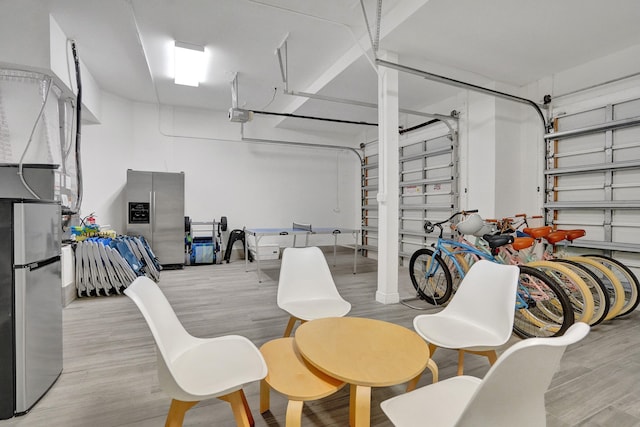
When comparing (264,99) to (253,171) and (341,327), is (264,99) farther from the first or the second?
(341,327)

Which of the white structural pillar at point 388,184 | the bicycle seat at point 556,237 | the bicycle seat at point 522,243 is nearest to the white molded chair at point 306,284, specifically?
the white structural pillar at point 388,184

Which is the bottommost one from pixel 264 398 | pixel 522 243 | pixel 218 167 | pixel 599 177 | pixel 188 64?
pixel 264 398

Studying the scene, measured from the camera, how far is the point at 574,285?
113 inches

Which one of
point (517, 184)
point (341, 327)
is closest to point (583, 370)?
point (341, 327)

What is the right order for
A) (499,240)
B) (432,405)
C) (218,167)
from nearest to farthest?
1. (432,405)
2. (499,240)
3. (218,167)

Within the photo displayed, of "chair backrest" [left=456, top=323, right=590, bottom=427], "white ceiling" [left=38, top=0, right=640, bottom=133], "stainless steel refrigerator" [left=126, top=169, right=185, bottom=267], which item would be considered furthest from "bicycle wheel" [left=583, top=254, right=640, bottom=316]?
"stainless steel refrigerator" [left=126, top=169, right=185, bottom=267]

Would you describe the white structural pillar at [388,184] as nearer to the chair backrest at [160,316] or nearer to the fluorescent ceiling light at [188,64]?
the fluorescent ceiling light at [188,64]

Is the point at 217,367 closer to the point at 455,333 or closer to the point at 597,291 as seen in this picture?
the point at 455,333

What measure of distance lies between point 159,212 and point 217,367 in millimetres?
5263

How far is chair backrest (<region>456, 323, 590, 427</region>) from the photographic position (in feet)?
2.85

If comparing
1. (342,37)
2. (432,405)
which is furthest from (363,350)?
(342,37)

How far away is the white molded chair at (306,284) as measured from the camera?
249cm

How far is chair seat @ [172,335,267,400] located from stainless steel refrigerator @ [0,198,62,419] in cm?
104

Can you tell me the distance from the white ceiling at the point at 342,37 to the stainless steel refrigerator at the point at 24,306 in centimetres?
265
